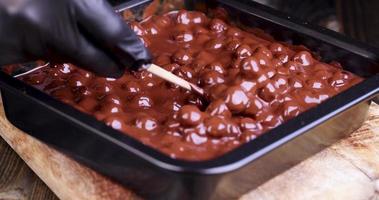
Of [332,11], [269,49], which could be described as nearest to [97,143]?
[269,49]

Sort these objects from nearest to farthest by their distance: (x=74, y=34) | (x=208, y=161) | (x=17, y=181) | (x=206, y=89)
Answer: (x=208, y=161)
(x=74, y=34)
(x=206, y=89)
(x=17, y=181)

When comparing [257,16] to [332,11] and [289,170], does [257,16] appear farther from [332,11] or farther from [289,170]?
[332,11]

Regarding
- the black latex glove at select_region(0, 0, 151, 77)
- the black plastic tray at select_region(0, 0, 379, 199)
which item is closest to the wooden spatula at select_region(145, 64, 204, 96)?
the black latex glove at select_region(0, 0, 151, 77)

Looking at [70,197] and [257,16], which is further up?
[257,16]

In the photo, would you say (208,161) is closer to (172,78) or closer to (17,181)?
(172,78)

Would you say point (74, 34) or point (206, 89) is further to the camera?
point (206, 89)

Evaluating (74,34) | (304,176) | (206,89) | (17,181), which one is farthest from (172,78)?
(17,181)
